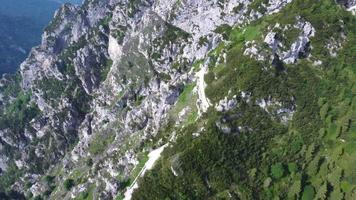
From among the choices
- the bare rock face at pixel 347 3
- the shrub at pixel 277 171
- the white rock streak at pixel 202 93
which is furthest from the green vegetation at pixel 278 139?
the bare rock face at pixel 347 3

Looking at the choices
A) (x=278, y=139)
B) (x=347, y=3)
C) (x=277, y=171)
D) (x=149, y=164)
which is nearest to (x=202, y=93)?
(x=149, y=164)

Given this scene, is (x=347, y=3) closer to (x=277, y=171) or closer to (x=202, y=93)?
(x=202, y=93)

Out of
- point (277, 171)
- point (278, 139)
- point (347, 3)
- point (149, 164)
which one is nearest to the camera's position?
point (277, 171)

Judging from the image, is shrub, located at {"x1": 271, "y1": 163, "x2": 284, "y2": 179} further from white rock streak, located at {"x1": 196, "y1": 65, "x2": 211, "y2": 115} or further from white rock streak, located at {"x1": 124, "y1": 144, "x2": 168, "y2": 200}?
white rock streak, located at {"x1": 124, "y1": 144, "x2": 168, "y2": 200}

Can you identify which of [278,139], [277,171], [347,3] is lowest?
[277,171]

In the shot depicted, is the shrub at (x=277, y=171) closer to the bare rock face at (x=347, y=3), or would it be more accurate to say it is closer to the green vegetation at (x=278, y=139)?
the green vegetation at (x=278, y=139)

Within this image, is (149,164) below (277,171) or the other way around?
the other way around

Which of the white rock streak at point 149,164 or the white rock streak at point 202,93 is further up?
the white rock streak at point 202,93

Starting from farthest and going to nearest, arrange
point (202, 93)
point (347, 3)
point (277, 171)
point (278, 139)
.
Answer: point (347, 3)
point (202, 93)
point (278, 139)
point (277, 171)

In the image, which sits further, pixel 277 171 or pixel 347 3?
pixel 347 3
